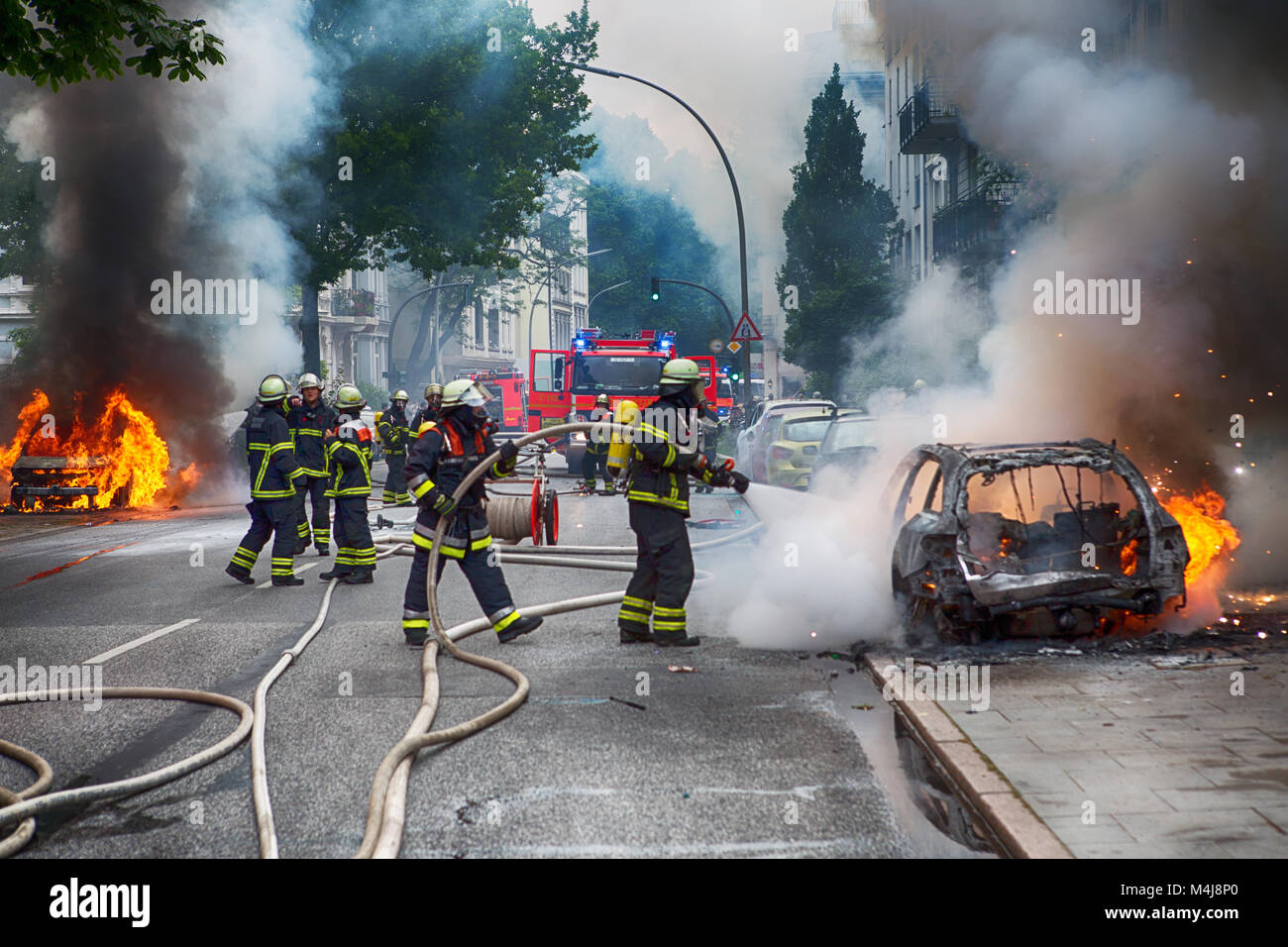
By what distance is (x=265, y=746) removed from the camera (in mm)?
5465

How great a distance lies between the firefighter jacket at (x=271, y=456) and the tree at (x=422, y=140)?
13.8 meters

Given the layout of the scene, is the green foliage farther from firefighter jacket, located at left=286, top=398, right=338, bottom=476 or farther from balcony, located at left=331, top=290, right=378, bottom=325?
balcony, located at left=331, top=290, right=378, bottom=325

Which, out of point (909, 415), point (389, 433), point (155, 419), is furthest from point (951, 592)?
point (155, 419)

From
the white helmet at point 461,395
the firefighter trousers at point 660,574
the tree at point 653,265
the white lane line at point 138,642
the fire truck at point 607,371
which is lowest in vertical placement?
the white lane line at point 138,642

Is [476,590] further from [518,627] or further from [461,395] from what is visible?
[461,395]

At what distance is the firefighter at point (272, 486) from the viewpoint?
34.5 ft

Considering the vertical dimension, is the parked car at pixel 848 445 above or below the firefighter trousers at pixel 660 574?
above

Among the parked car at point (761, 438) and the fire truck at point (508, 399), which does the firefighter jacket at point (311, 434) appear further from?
the fire truck at point (508, 399)

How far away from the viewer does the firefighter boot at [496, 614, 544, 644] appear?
7.80 m

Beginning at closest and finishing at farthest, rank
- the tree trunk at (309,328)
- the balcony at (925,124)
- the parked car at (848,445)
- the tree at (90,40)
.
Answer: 1. the tree at (90,40)
2. the parked car at (848,445)
3. the balcony at (925,124)
4. the tree trunk at (309,328)

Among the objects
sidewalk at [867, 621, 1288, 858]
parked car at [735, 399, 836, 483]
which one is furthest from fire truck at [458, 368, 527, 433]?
sidewalk at [867, 621, 1288, 858]

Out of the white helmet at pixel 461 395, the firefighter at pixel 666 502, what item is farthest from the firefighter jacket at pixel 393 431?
the firefighter at pixel 666 502

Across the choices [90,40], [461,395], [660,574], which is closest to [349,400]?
[90,40]
